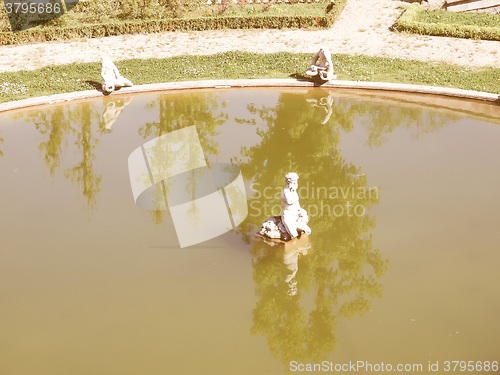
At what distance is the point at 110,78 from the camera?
838 inches

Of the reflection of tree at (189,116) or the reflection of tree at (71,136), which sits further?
the reflection of tree at (189,116)

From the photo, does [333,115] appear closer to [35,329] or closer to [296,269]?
[296,269]

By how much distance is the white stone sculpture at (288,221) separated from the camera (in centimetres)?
1191

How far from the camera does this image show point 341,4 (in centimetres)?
2994

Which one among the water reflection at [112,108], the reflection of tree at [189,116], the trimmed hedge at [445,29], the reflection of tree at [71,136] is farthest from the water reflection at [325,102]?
the trimmed hedge at [445,29]

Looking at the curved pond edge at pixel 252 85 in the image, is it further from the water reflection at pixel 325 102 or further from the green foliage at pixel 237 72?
the water reflection at pixel 325 102

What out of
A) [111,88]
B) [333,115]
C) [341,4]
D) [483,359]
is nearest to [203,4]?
[341,4]

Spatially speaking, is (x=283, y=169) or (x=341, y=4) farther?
(x=341, y=4)

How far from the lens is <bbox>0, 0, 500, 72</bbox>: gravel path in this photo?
24.3 metres

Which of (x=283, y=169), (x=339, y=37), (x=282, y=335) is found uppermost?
(x=339, y=37)

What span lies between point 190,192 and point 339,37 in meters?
15.4

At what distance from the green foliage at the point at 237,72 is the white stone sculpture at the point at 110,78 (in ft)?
3.06

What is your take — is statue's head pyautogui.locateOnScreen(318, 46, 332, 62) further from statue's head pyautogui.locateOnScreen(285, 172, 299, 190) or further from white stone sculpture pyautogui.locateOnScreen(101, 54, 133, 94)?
statue's head pyautogui.locateOnScreen(285, 172, 299, 190)

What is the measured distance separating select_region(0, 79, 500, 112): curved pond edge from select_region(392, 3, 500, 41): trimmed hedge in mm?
6624
